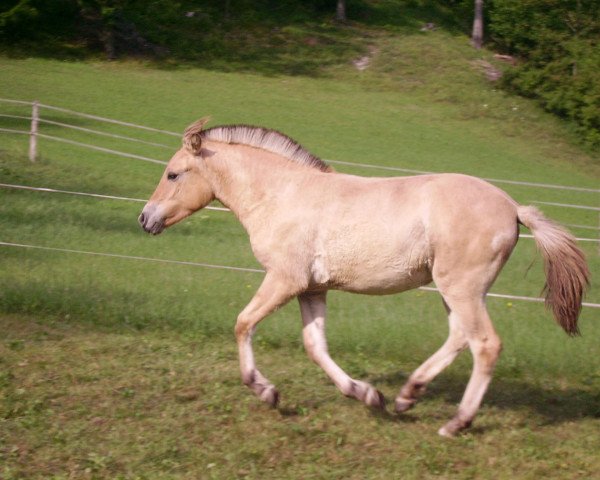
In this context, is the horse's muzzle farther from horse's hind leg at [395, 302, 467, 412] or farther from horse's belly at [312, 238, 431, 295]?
horse's hind leg at [395, 302, 467, 412]

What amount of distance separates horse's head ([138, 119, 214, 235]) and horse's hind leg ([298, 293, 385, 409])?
116cm

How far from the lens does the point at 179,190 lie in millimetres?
6773

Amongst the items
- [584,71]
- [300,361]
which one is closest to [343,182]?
[300,361]

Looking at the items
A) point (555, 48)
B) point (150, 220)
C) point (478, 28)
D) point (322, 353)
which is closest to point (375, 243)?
point (322, 353)

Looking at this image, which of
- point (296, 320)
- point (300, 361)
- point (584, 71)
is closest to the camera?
point (300, 361)

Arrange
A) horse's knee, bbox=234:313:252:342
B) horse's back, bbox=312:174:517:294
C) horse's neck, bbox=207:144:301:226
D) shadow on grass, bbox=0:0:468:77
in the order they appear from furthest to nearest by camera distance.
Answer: shadow on grass, bbox=0:0:468:77
horse's neck, bbox=207:144:301:226
horse's knee, bbox=234:313:252:342
horse's back, bbox=312:174:517:294

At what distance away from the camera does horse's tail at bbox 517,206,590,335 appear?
6066mm

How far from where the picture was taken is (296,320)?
28.5ft

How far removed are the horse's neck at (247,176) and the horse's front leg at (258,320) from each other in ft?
2.07

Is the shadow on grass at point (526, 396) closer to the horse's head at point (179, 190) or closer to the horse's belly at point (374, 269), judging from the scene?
the horse's belly at point (374, 269)

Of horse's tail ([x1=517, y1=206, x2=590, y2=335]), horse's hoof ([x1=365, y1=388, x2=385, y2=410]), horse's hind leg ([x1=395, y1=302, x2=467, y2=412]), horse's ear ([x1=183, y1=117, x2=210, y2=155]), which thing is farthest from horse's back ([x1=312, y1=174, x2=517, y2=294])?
horse's ear ([x1=183, y1=117, x2=210, y2=155])

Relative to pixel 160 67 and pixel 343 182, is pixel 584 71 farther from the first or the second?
pixel 343 182

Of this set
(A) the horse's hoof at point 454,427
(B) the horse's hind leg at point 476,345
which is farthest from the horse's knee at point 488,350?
(A) the horse's hoof at point 454,427

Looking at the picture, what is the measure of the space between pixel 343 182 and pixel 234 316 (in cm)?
277
